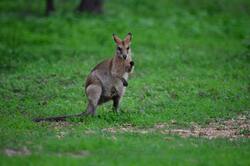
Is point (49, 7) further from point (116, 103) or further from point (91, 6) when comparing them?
point (116, 103)

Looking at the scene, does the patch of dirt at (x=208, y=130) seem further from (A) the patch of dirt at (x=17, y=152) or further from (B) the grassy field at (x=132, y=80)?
(A) the patch of dirt at (x=17, y=152)

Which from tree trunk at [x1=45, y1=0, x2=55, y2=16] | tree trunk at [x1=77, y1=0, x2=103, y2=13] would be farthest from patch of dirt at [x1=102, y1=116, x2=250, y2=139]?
tree trunk at [x1=45, y1=0, x2=55, y2=16]

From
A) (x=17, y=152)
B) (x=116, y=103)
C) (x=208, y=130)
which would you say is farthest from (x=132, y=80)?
(x=17, y=152)

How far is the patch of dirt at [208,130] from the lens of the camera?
12199 mm

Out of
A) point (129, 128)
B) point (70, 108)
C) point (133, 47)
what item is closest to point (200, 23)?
point (133, 47)

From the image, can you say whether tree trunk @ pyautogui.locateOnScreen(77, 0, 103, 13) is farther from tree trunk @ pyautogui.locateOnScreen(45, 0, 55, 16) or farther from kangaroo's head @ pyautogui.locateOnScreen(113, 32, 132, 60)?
kangaroo's head @ pyautogui.locateOnScreen(113, 32, 132, 60)

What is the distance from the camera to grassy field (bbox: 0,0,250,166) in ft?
34.9

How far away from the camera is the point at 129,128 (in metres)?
12.7

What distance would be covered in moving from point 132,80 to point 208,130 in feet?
18.9

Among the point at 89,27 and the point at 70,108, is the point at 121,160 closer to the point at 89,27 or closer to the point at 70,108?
the point at 70,108

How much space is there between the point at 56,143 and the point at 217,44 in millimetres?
14243

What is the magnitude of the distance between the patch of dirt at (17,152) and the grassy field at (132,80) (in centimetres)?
2

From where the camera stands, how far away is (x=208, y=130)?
1267cm

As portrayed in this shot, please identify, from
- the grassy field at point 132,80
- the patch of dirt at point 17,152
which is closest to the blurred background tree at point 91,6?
the grassy field at point 132,80
